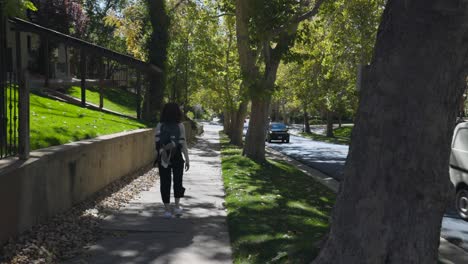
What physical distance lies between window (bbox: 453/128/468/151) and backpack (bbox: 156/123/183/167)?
18.8 ft

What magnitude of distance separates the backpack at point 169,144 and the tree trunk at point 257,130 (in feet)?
30.0

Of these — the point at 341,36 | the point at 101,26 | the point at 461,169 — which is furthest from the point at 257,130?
the point at 101,26

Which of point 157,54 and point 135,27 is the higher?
point 135,27

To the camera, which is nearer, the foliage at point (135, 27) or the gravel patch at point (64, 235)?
the gravel patch at point (64, 235)

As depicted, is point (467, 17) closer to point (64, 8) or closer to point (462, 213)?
point (462, 213)

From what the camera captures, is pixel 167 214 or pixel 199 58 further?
pixel 199 58

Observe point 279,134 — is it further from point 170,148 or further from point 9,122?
point 9,122

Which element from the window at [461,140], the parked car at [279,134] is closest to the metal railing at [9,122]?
the window at [461,140]

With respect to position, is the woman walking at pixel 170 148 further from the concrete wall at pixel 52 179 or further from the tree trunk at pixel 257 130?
the tree trunk at pixel 257 130

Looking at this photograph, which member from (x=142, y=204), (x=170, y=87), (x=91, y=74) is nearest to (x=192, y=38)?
(x=170, y=87)

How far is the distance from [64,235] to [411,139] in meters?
4.43

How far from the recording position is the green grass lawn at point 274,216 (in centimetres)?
558

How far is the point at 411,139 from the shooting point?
3.54 metres

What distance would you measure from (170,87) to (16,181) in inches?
1011
